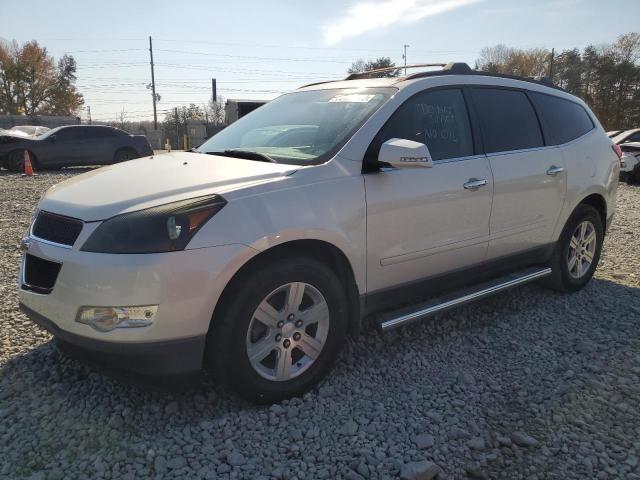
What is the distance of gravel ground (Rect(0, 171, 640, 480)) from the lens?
7.55 feet

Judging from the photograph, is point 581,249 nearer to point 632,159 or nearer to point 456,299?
point 456,299

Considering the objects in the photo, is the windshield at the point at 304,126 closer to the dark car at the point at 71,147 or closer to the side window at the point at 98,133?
the dark car at the point at 71,147

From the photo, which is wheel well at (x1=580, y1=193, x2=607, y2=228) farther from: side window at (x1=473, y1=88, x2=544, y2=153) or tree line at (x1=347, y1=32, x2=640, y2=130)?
tree line at (x1=347, y1=32, x2=640, y2=130)

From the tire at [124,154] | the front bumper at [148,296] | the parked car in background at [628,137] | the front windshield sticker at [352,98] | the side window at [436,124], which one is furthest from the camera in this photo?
the tire at [124,154]

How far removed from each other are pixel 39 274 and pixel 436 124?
2575 mm

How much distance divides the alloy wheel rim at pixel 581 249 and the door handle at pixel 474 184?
154 cm

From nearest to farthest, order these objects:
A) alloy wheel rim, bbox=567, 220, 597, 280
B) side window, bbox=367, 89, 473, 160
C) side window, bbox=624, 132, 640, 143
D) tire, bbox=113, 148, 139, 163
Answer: side window, bbox=367, 89, 473, 160 < alloy wheel rim, bbox=567, 220, 597, 280 < side window, bbox=624, 132, 640, 143 < tire, bbox=113, 148, 139, 163

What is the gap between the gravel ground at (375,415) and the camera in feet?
7.55

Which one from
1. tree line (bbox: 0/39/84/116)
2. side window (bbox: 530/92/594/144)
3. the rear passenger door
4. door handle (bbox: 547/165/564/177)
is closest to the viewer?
the rear passenger door

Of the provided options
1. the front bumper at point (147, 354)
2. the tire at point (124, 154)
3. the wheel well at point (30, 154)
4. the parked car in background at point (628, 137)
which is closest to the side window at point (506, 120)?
the front bumper at point (147, 354)

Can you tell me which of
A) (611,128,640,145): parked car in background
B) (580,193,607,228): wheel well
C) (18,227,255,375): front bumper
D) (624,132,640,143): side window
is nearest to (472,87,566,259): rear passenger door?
(580,193,607,228): wheel well

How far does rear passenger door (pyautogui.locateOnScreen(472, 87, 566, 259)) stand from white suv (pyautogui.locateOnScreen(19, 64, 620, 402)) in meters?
0.02

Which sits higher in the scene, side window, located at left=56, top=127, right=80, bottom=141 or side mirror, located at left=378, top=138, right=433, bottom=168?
side window, located at left=56, top=127, right=80, bottom=141

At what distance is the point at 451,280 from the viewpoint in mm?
3535
